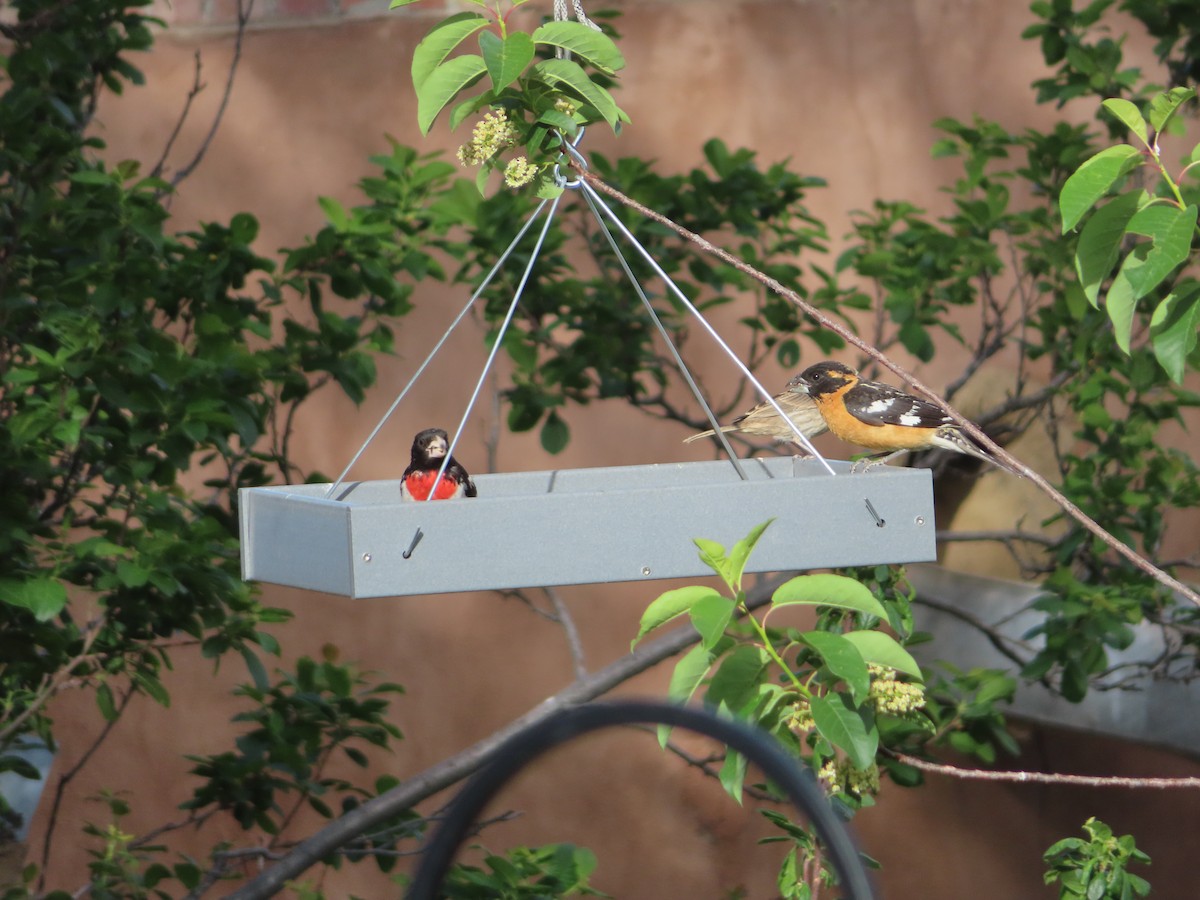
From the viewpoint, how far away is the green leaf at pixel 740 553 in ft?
4.78

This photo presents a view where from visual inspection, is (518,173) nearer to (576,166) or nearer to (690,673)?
(576,166)

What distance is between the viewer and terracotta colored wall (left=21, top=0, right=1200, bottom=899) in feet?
12.2

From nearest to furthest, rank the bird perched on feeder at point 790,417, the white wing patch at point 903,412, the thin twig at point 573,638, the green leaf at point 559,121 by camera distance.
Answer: the green leaf at point 559,121
the white wing patch at point 903,412
the bird perched on feeder at point 790,417
the thin twig at point 573,638

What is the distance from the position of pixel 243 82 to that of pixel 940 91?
1.74 m

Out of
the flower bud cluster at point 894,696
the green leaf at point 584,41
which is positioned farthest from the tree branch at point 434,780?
the green leaf at point 584,41

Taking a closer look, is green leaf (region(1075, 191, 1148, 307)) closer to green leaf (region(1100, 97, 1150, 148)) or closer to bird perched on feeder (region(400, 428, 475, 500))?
green leaf (region(1100, 97, 1150, 148))

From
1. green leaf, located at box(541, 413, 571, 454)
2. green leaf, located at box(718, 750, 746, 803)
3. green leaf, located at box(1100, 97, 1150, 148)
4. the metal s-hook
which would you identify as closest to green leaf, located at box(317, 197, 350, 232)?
green leaf, located at box(541, 413, 571, 454)

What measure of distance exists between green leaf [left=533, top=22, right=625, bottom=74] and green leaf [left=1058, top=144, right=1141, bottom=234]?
502mm

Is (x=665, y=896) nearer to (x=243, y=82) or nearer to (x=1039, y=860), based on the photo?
(x=1039, y=860)

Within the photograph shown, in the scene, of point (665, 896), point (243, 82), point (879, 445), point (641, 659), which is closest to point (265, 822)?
point (641, 659)

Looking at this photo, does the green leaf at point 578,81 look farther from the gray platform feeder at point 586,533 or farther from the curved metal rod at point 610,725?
the curved metal rod at point 610,725

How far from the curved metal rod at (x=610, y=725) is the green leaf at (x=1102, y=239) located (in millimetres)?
939

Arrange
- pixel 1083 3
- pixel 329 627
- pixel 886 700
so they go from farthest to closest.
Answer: pixel 1083 3 → pixel 329 627 → pixel 886 700

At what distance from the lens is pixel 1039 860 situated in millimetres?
3756
